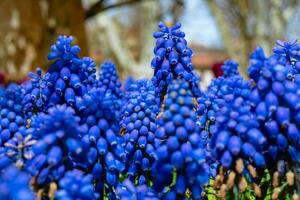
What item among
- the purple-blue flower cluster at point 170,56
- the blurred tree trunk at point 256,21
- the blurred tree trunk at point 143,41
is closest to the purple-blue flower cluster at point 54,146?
the purple-blue flower cluster at point 170,56

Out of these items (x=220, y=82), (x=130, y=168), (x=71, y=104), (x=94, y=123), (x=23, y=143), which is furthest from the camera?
(x=220, y=82)

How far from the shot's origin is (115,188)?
299 cm

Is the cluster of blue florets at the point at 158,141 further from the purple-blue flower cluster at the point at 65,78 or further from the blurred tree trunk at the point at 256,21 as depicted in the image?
the blurred tree trunk at the point at 256,21

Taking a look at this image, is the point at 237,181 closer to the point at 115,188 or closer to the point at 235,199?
the point at 235,199

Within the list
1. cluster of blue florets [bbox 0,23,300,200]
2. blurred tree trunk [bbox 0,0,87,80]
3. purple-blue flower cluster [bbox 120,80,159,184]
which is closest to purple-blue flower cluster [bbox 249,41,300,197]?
cluster of blue florets [bbox 0,23,300,200]

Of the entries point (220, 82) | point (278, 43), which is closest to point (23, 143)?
point (278, 43)

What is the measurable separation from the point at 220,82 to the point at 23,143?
6.03 feet

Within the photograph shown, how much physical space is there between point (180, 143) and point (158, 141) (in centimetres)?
30

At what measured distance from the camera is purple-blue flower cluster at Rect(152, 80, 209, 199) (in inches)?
101

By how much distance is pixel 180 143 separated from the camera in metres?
2.59

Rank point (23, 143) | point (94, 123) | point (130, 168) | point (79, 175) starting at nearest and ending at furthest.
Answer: point (79, 175) < point (23, 143) < point (94, 123) < point (130, 168)

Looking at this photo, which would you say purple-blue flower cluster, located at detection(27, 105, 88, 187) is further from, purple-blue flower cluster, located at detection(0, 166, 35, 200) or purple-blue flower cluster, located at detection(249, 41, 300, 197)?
purple-blue flower cluster, located at detection(249, 41, 300, 197)

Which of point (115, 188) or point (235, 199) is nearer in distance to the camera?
point (235, 199)

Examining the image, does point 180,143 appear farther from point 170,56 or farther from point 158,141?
point 170,56
